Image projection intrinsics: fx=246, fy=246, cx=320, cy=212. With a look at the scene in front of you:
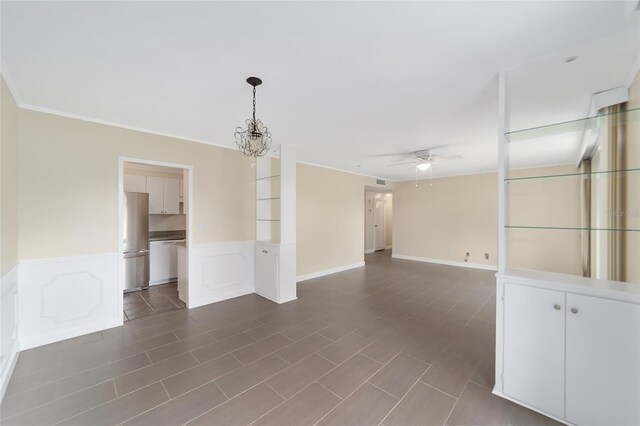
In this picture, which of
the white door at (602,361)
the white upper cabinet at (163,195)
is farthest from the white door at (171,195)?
the white door at (602,361)

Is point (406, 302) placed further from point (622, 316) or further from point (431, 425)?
point (622, 316)

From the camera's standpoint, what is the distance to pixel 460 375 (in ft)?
7.12

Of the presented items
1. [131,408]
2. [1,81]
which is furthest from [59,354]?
[1,81]

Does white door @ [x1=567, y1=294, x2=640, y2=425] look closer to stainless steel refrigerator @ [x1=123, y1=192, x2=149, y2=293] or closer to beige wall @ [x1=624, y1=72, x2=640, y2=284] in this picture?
beige wall @ [x1=624, y1=72, x2=640, y2=284]

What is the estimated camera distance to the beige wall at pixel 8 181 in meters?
2.02

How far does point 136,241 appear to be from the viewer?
4570 millimetres

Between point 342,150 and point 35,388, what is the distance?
174 inches

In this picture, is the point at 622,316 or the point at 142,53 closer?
the point at 622,316

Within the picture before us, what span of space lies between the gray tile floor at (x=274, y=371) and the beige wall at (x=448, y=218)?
3.30 meters

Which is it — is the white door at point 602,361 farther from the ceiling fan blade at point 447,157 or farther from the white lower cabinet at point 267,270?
the ceiling fan blade at point 447,157

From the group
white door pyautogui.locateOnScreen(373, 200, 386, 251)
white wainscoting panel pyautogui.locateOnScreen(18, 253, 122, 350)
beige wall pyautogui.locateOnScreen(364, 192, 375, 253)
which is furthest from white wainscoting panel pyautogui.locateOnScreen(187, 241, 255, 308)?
white door pyautogui.locateOnScreen(373, 200, 386, 251)

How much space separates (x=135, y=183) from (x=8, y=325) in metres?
3.19

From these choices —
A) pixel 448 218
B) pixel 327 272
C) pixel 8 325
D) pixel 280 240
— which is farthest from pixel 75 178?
pixel 448 218

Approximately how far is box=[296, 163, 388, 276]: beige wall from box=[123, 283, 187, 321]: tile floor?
2.38 metres
